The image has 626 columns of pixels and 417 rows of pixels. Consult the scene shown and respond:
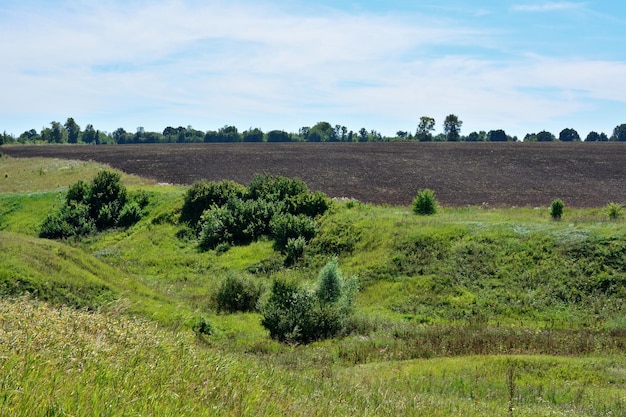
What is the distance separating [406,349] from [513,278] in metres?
9.74

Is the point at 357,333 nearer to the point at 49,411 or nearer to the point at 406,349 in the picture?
the point at 406,349

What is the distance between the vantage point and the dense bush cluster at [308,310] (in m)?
21.5

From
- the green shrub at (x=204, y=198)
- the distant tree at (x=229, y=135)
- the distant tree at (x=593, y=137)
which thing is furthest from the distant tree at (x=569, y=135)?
the green shrub at (x=204, y=198)

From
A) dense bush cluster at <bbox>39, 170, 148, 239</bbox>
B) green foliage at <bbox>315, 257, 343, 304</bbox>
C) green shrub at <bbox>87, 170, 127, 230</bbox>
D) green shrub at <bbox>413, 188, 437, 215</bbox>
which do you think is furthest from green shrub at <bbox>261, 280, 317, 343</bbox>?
green shrub at <bbox>87, 170, 127, 230</bbox>

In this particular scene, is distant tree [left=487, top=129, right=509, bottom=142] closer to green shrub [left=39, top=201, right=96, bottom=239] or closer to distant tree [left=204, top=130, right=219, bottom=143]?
distant tree [left=204, top=130, right=219, bottom=143]

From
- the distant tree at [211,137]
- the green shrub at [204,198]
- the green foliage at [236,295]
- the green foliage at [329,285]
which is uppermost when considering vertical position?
the distant tree at [211,137]

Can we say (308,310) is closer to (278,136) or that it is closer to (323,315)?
(323,315)

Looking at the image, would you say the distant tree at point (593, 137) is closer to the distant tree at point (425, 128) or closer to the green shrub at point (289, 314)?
the distant tree at point (425, 128)

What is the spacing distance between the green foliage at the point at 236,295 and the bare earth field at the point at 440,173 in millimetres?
24039

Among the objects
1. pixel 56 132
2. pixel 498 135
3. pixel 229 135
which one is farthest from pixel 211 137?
pixel 498 135

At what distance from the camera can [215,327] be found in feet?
69.6

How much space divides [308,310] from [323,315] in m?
0.68

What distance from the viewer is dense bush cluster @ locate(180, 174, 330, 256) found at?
3641 cm

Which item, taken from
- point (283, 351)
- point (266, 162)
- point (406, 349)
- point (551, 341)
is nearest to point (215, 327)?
point (283, 351)
